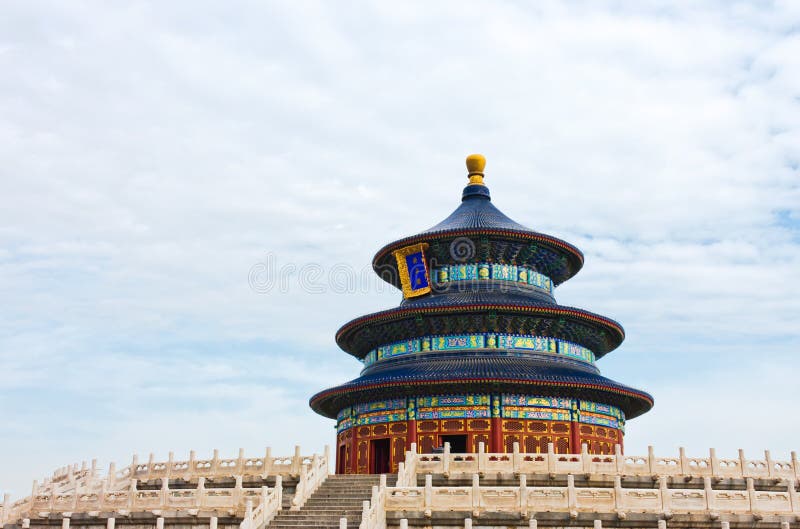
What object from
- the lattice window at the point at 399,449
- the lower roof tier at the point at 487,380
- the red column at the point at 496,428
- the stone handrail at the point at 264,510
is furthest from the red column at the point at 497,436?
the stone handrail at the point at 264,510

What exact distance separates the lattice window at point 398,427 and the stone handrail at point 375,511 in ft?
50.9

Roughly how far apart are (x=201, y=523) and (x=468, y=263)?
22913 mm

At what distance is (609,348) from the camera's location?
4794 centimetres

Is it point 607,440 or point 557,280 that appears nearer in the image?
point 607,440

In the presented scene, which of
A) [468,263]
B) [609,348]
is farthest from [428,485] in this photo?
[609,348]

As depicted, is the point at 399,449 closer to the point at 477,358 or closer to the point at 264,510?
the point at 477,358

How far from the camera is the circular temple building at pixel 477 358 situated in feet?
129

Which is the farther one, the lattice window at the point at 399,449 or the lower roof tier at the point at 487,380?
the lattice window at the point at 399,449

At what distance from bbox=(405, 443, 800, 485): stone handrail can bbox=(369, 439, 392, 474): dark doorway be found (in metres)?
11.6

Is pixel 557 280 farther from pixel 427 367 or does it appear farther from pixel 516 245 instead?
pixel 427 367

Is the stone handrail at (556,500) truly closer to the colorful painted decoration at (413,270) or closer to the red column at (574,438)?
the red column at (574,438)

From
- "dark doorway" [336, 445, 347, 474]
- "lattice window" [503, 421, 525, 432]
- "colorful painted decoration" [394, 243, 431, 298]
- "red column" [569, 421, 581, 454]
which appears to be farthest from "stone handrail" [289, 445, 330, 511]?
"colorful painted decoration" [394, 243, 431, 298]

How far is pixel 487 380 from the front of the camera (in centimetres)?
3800

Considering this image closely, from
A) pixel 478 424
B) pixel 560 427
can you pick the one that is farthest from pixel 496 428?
pixel 560 427
